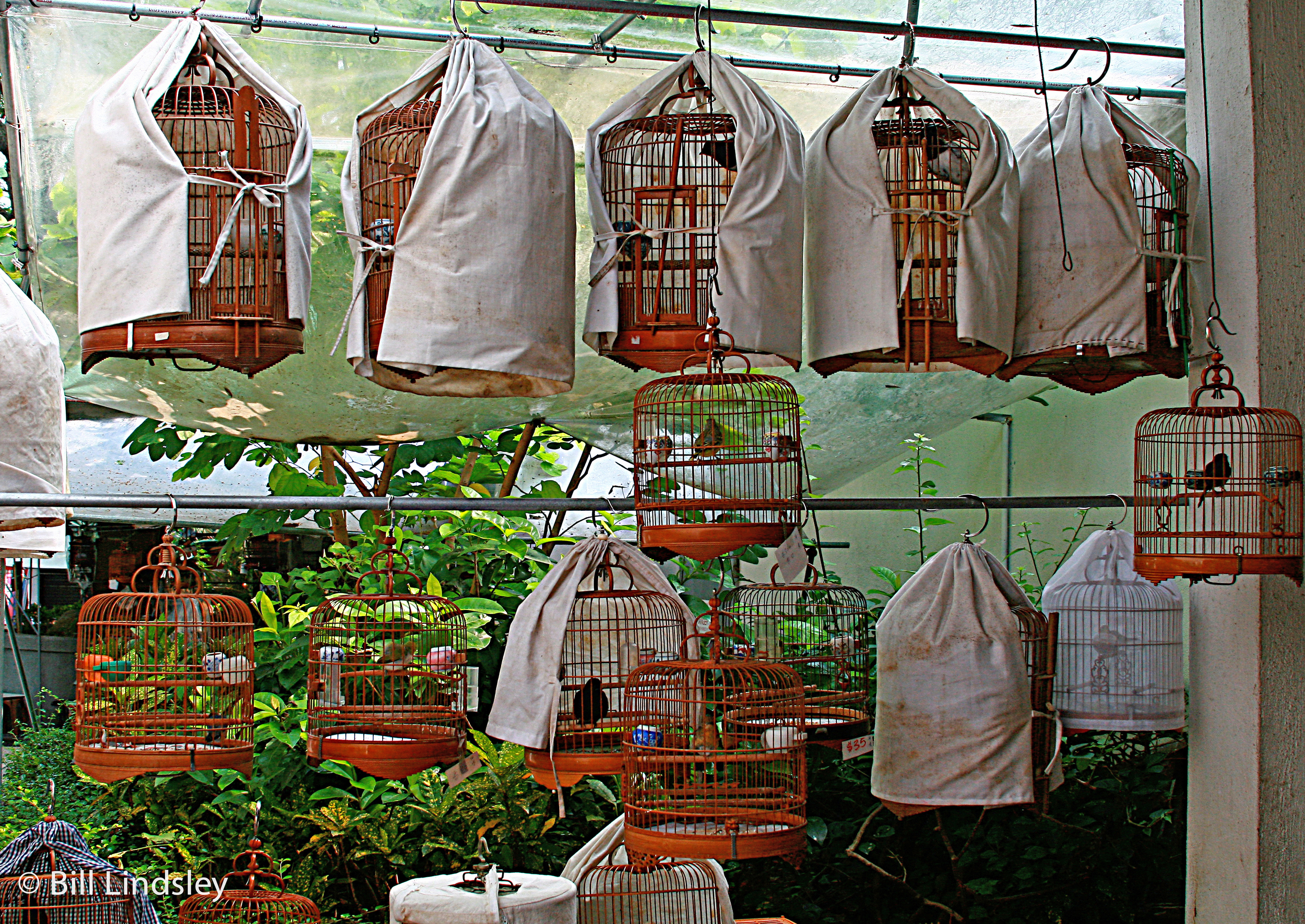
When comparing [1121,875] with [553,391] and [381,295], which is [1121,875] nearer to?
[553,391]

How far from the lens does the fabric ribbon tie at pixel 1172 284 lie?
3472mm

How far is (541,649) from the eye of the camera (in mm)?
3271

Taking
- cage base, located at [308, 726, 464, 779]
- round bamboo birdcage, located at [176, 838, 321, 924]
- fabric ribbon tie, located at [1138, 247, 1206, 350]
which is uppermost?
fabric ribbon tie, located at [1138, 247, 1206, 350]

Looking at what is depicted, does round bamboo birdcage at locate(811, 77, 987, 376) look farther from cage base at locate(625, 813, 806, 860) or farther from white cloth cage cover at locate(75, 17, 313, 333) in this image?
white cloth cage cover at locate(75, 17, 313, 333)

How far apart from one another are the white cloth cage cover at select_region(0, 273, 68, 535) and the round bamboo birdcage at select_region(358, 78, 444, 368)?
0.83m

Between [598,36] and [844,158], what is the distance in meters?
1.25

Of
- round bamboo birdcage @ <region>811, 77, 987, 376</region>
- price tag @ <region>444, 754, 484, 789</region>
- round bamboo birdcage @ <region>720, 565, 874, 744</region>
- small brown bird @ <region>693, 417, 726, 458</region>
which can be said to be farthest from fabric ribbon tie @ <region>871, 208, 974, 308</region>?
price tag @ <region>444, 754, 484, 789</region>

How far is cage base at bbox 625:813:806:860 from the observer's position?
2.95 metres

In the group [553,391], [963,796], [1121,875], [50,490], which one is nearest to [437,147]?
[553,391]

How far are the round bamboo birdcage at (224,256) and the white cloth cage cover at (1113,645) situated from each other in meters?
2.51

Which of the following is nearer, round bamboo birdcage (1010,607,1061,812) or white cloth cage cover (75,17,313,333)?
white cloth cage cover (75,17,313,333)

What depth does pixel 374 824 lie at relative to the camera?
4988 mm

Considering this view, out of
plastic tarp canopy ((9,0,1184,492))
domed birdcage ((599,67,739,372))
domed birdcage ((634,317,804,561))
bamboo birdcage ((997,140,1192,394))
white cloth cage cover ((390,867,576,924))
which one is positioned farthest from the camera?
plastic tarp canopy ((9,0,1184,492))

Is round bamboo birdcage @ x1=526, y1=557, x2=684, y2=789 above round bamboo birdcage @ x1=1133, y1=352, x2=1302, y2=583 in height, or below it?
below
